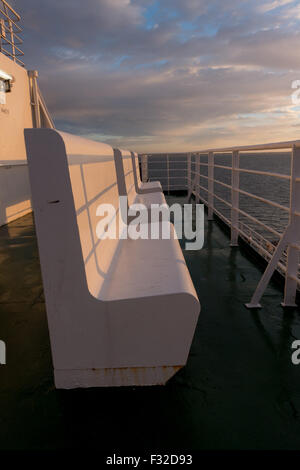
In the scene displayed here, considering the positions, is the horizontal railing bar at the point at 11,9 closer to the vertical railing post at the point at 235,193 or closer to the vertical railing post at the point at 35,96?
the vertical railing post at the point at 35,96

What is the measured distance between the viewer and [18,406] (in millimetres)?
A: 1216

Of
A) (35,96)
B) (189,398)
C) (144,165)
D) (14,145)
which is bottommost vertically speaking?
(189,398)

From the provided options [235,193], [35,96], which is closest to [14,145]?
[35,96]

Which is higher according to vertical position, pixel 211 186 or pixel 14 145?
pixel 14 145

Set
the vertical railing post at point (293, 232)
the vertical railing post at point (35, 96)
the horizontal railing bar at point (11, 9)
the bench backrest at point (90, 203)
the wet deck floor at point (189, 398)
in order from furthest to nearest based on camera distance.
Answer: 1. the vertical railing post at point (35, 96)
2. the horizontal railing bar at point (11, 9)
3. the vertical railing post at point (293, 232)
4. the bench backrest at point (90, 203)
5. the wet deck floor at point (189, 398)

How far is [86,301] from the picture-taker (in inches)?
46.6

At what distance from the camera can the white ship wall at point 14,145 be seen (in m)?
5.07

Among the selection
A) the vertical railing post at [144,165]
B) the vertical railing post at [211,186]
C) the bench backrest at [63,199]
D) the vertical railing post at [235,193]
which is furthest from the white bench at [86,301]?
the vertical railing post at [144,165]

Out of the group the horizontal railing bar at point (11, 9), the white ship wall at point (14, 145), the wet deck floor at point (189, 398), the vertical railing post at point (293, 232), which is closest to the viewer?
the wet deck floor at point (189, 398)

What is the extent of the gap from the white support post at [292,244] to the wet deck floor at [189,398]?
3.0 inches

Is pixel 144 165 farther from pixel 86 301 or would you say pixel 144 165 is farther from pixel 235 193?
pixel 86 301

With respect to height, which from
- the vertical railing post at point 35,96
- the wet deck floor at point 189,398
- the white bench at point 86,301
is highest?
the vertical railing post at point 35,96

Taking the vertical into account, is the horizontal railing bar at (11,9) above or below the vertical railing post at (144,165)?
above

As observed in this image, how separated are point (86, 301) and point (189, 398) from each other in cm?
53
